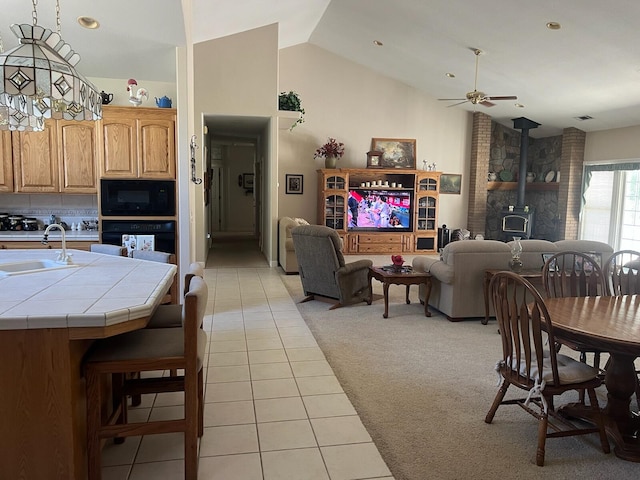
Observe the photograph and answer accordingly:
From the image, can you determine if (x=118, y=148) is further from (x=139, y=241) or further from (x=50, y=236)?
(x=50, y=236)

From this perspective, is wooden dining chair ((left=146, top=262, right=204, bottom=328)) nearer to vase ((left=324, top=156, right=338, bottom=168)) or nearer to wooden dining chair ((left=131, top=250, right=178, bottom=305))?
wooden dining chair ((left=131, top=250, right=178, bottom=305))

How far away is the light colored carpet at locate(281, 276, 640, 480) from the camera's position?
238cm

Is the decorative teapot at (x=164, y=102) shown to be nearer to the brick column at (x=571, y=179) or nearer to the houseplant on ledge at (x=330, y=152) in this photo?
the houseplant on ledge at (x=330, y=152)

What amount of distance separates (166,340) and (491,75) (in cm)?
764

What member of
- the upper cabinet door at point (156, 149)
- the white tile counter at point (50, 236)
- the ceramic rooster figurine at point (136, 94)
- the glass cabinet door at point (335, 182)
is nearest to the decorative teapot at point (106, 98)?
the ceramic rooster figurine at point (136, 94)

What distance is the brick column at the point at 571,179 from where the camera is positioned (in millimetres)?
9234

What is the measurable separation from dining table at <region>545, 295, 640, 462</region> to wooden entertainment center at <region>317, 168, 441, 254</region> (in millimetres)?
6958

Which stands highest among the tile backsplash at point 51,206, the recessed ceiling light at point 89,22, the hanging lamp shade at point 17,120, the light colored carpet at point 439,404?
the recessed ceiling light at point 89,22

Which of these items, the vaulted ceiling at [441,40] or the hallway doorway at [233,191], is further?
the hallway doorway at [233,191]

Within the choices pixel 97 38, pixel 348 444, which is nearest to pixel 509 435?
pixel 348 444

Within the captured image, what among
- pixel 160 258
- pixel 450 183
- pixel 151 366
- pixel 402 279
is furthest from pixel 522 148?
pixel 151 366

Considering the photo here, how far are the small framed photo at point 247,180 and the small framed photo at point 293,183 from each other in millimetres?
4057

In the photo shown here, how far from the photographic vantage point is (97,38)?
4.32 metres

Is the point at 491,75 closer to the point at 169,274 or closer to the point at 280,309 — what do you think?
the point at 280,309
